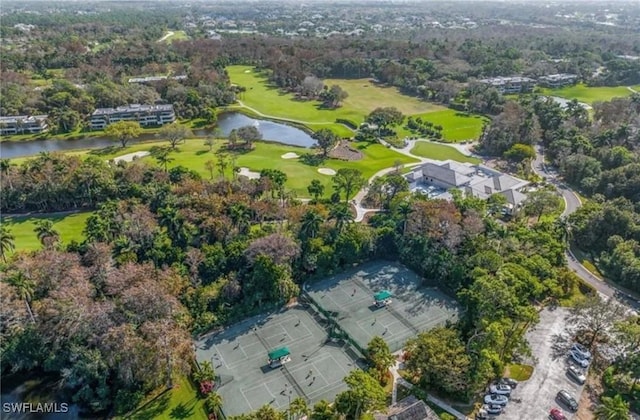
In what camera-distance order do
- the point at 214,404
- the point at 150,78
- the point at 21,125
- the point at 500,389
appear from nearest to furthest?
the point at 214,404
the point at 500,389
the point at 21,125
the point at 150,78

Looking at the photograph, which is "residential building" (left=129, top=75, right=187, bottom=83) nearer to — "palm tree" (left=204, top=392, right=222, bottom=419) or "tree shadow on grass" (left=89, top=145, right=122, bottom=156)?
"tree shadow on grass" (left=89, top=145, right=122, bottom=156)

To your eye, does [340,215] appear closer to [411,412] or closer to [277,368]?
[277,368]

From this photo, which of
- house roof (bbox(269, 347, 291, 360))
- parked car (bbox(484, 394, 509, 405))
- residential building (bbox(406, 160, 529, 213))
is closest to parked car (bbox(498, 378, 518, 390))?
parked car (bbox(484, 394, 509, 405))

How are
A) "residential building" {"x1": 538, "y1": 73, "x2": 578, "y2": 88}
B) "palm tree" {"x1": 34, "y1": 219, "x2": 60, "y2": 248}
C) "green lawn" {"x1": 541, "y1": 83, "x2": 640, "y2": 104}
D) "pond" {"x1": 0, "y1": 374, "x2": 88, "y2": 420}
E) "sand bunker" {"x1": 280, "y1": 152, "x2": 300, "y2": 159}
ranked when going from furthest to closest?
"residential building" {"x1": 538, "y1": 73, "x2": 578, "y2": 88} < "green lawn" {"x1": 541, "y1": 83, "x2": 640, "y2": 104} < "sand bunker" {"x1": 280, "y1": 152, "x2": 300, "y2": 159} < "palm tree" {"x1": 34, "y1": 219, "x2": 60, "y2": 248} < "pond" {"x1": 0, "y1": 374, "x2": 88, "y2": 420}

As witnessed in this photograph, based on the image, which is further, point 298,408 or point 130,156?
point 130,156

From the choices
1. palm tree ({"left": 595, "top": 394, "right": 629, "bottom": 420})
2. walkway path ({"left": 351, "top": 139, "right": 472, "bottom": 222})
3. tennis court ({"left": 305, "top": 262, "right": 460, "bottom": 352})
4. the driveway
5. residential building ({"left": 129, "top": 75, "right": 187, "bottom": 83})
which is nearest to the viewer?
palm tree ({"left": 595, "top": 394, "right": 629, "bottom": 420})

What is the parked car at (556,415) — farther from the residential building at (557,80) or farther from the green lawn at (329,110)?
the residential building at (557,80)

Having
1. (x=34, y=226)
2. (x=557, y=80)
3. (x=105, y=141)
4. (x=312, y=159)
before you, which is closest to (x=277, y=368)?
(x=34, y=226)
